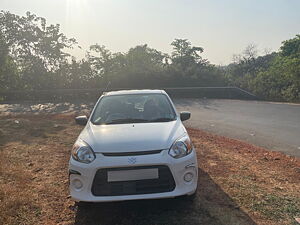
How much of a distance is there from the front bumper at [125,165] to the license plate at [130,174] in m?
0.08

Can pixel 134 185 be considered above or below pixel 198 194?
above

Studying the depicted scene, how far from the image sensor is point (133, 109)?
5305 millimetres

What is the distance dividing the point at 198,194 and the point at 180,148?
96 centimetres

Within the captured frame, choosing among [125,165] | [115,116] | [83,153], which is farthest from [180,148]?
[115,116]

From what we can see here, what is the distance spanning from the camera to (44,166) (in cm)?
623

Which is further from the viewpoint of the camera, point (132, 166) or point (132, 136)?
point (132, 136)

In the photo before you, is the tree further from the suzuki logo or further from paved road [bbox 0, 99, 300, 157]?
the suzuki logo

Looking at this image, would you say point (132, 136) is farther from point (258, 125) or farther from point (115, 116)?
point (258, 125)

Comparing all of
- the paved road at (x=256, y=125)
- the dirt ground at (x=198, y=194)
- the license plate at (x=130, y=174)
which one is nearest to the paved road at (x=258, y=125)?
the paved road at (x=256, y=125)

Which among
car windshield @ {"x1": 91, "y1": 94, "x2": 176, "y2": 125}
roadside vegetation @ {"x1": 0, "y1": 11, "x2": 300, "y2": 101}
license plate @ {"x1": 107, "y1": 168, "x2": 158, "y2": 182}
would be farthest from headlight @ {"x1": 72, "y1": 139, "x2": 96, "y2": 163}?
roadside vegetation @ {"x1": 0, "y1": 11, "x2": 300, "y2": 101}

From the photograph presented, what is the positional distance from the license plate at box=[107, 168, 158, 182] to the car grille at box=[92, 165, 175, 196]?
0.04 m

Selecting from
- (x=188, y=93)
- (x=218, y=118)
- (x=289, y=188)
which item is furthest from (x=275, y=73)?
(x=289, y=188)

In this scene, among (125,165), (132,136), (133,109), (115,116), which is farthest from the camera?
(133,109)

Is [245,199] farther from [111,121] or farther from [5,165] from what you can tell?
[5,165]
